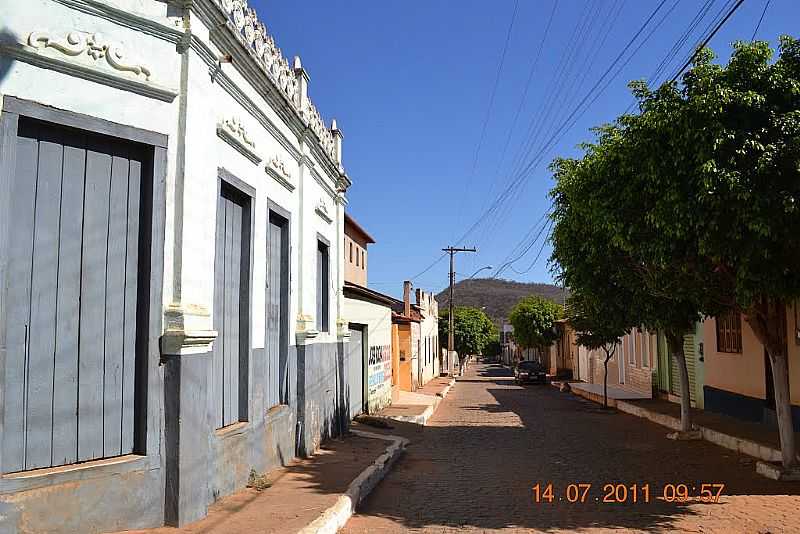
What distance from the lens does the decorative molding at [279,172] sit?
919 centimetres

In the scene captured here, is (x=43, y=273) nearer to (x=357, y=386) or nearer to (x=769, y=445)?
(x=769, y=445)

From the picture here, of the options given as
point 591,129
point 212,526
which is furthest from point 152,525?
point 591,129

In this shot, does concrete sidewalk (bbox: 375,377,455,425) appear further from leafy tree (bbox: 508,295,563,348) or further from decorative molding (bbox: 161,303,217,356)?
leafy tree (bbox: 508,295,563,348)

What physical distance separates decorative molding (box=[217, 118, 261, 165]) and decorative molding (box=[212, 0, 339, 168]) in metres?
0.88

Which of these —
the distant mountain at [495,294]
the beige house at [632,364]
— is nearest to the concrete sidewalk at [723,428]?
the beige house at [632,364]

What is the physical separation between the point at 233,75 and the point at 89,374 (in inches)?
149

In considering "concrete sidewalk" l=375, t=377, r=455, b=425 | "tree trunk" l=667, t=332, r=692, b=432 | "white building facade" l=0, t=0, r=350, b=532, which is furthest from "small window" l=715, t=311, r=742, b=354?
"white building facade" l=0, t=0, r=350, b=532

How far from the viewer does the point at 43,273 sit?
209 inches

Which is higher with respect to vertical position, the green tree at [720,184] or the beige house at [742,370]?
the green tree at [720,184]

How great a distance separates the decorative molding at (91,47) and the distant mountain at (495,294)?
12390 cm

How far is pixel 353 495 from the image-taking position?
8.03 m

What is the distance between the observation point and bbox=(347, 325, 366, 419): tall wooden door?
17.0 meters

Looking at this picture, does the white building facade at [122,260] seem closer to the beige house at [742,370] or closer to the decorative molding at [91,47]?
the decorative molding at [91,47]

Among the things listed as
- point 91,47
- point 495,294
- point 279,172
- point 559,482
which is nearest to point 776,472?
point 559,482
